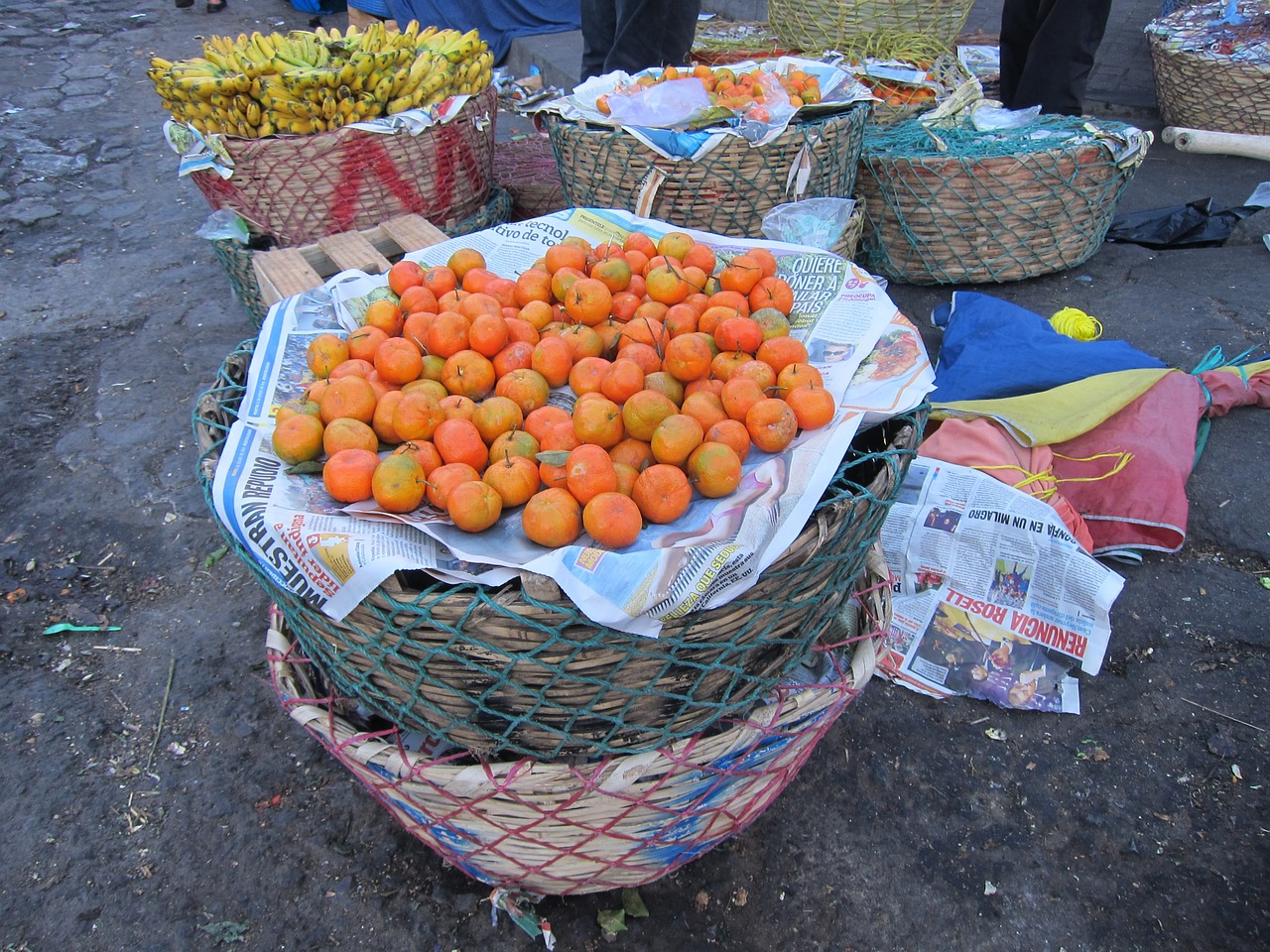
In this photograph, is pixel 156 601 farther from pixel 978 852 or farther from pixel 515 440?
pixel 978 852

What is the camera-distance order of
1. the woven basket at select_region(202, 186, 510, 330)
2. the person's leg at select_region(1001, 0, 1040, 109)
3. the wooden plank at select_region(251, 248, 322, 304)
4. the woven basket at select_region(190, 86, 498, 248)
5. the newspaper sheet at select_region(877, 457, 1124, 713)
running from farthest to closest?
the person's leg at select_region(1001, 0, 1040, 109)
the woven basket at select_region(202, 186, 510, 330)
the woven basket at select_region(190, 86, 498, 248)
the wooden plank at select_region(251, 248, 322, 304)
the newspaper sheet at select_region(877, 457, 1124, 713)

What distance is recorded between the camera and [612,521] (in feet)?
4.03

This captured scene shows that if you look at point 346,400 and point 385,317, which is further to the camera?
point 385,317

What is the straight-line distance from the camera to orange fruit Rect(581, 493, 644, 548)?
123 cm

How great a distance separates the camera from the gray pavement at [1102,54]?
5.62 meters

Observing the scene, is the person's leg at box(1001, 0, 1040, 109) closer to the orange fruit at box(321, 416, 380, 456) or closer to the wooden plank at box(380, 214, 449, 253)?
the wooden plank at box(380, 214, 449, 253)

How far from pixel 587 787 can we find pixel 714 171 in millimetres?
2365

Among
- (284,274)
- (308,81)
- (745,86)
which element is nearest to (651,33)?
(745,86)

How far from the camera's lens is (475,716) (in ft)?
4.22

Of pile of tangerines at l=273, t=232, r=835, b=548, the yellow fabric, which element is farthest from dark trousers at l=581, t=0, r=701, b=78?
pile of tangerines at l=273, t=232, r=835, b=548

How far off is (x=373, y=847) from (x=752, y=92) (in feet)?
10.2

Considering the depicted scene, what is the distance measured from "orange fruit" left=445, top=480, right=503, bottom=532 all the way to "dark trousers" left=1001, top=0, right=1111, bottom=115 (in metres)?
4.42

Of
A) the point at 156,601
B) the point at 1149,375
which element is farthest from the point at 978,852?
the point at 156,601

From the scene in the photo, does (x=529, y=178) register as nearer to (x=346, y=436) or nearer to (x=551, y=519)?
(x=346, y=436)
